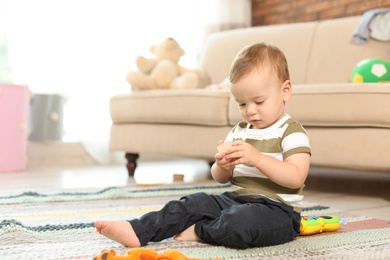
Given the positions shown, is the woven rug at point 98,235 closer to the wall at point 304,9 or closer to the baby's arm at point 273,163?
the baby's arm at point 273,163

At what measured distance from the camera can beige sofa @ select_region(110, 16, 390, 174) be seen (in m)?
1.98

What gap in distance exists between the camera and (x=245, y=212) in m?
1.18

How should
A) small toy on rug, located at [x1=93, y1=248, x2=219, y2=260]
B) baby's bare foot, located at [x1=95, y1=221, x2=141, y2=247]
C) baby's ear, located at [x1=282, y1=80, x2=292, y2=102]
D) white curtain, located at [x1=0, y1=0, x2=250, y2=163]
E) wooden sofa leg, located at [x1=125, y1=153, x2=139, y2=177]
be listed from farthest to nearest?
white curtain, located at [x1=0, y1=0, x2=250, y2=163] → wooden sofa leg, located at [x1=125, y1=153, x2=139, y2=177] → baby's ear, located at [x1=282, y1=80, x2=292, y2=102] → baby's bare foot, located at [x1=95, y1=221, x2=141, y2=247] → small toy on rug, located at [x1=93, y1=248, x2=219, y2=260]

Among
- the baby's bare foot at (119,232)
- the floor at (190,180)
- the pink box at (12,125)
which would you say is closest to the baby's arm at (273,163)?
the baby's bare foot at (119,232)

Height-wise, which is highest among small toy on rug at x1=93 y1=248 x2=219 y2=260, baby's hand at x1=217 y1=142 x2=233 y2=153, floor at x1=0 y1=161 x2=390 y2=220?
baby's hand at x1=217 y1=142 x2=233 y2=153

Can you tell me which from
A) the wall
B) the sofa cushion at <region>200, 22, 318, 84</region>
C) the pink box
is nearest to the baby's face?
the sofa cushion at <region>200, 22, 318, 84</region>

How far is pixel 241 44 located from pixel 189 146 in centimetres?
88

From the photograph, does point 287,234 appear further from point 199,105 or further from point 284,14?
point 284,14

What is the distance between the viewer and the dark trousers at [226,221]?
1175mm

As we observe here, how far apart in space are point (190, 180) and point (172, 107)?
361 mm

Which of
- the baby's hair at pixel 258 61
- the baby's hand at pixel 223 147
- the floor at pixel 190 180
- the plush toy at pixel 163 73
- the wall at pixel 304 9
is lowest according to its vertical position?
the floor at pixel 190 180

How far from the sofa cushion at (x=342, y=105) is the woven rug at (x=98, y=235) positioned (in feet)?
1.18

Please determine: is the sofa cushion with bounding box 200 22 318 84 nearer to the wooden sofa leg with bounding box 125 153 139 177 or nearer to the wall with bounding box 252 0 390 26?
the wall with bounding box 252 0 390 26

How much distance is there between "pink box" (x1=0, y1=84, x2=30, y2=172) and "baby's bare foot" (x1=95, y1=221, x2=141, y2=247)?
1.89m
